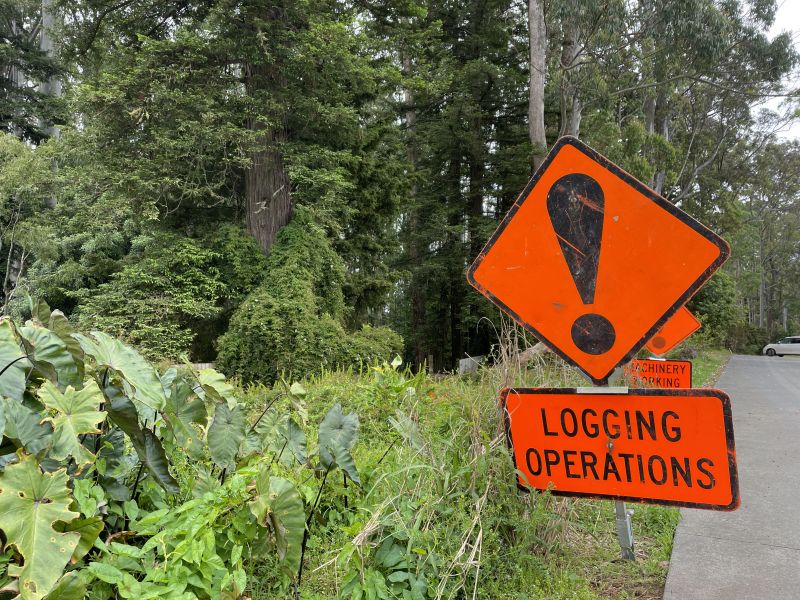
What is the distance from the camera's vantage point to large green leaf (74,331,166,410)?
2.16 meters

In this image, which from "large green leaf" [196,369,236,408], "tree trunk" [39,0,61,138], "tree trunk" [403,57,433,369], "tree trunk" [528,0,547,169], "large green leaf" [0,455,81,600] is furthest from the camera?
"tree trunk" [39,0,61,138]

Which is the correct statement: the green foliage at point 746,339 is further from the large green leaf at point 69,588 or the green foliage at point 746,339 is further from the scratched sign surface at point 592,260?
the large green leaf at point 69,588

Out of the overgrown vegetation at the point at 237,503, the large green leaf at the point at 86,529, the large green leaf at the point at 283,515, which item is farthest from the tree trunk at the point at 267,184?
the large green leaf at the point at 86,529

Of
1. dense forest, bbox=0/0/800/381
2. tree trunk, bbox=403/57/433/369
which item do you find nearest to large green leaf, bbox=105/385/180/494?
dense forest, bbox=0/0/800/381

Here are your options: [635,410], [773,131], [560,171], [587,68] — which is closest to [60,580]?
[635,410]

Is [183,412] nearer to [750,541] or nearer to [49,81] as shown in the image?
[750,541]

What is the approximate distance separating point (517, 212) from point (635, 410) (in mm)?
1064

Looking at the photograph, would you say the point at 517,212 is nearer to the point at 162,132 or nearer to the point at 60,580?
the point at 60,580

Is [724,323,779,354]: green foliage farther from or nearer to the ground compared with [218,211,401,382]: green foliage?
nearer to the ground

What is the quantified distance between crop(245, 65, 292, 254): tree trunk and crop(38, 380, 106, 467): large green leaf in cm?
1283

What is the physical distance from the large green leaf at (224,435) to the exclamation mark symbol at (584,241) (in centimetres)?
159

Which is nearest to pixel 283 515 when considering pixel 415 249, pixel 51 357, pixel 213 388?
pixel 213 388

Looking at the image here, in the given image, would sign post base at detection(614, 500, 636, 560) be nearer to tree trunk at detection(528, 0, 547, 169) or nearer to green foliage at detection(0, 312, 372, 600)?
green foliage at detection(0, 312, 372, 600)

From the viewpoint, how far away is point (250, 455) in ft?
9.34
